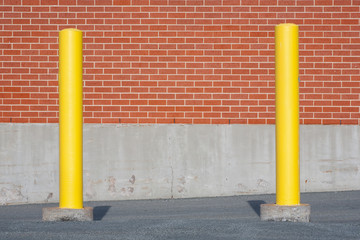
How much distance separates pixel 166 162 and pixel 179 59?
161 cm

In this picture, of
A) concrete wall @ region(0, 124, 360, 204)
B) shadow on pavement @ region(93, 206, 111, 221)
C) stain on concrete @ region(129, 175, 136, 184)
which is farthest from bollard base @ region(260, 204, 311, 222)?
stain on concrete @ region(129, 175, 136, 184)

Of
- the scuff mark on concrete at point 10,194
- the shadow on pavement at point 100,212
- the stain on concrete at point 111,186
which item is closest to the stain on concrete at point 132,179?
the stain on concrete at point 111,186

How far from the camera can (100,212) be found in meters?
8.55

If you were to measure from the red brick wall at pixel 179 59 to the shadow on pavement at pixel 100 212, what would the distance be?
1847 mm

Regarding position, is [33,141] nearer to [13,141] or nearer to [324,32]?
[13,141]

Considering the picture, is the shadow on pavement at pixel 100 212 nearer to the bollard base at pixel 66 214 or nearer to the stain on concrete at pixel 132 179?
the bollard base at pixel 66 214

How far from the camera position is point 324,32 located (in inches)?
428

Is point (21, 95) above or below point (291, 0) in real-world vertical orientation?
below

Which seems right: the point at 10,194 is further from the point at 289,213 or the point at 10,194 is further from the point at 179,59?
the point at 289,213

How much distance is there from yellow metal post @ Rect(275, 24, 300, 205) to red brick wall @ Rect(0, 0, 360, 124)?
13.3ft

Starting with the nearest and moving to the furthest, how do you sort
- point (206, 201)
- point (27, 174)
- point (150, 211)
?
point (150, 211) < point (206, 201) < point (27, 174)

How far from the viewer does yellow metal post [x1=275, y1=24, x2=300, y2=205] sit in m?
6.57

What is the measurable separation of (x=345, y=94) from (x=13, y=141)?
5.17 m

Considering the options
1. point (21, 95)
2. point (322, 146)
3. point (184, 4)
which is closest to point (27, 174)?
point (21, 95)
